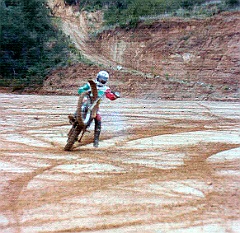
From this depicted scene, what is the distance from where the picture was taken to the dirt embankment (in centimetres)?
2427

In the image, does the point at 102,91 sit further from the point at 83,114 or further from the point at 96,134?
the point at 96,134

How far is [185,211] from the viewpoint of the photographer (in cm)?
466

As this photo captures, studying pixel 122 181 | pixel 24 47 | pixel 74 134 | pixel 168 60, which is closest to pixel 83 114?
pixel 74 134

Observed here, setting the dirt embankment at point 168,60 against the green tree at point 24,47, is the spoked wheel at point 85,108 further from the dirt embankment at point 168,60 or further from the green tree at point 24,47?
the green tree at point 24,47

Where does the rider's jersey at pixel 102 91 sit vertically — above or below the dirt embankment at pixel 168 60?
above

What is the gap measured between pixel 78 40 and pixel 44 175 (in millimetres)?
26918

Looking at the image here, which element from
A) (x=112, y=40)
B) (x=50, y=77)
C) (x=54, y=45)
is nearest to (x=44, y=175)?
(x=50, y=77)

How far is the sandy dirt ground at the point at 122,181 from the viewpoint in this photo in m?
4.39

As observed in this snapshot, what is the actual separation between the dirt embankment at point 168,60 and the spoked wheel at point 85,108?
15.4 metres

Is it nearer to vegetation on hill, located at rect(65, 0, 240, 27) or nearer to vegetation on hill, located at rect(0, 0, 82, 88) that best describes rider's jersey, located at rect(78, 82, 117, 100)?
vegetation on hill, located at rect(0, 0, 82, 88)

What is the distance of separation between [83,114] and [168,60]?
21.0m

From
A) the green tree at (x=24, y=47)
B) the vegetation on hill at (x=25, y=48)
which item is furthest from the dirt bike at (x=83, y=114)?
the green tree at (x=24, y=47)

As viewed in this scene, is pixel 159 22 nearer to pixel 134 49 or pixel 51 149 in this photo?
pixel 134 49

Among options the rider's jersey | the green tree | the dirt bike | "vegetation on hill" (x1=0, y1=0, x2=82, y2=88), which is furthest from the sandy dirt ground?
the green tree
